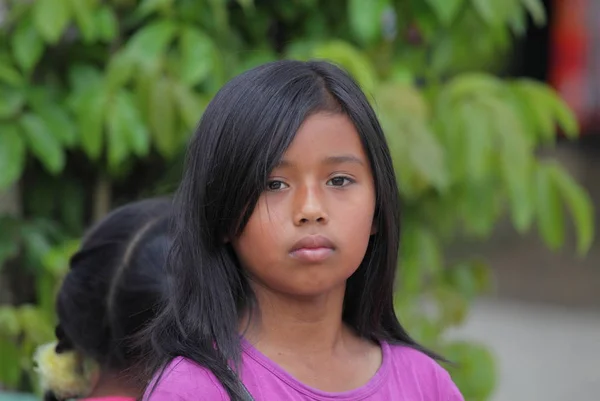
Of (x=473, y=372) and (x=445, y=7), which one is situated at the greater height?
(x=445, y=7)

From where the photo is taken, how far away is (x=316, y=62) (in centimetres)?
146

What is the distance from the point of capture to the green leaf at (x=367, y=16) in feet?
8.48

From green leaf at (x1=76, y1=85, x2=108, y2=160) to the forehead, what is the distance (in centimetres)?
127

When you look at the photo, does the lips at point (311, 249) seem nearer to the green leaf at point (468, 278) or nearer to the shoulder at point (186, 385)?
the shoulder at point (186, 385)

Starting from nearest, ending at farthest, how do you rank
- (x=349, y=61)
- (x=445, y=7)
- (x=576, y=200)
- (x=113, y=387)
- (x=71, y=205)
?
(x=113, y=387)
(x=349, y=61)
(x=445, y=7)
(x=576, y=200)
(x=71, y=205)

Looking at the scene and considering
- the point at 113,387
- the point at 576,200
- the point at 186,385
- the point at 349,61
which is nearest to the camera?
the point at 186,385

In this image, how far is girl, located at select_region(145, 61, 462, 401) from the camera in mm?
1322

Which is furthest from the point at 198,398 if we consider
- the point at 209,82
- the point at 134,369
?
the point at 209,82

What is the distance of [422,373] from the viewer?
149 cm

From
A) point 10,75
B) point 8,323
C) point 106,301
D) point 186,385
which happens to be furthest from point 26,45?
point 186,385

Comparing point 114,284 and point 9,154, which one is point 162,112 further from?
point 114,284

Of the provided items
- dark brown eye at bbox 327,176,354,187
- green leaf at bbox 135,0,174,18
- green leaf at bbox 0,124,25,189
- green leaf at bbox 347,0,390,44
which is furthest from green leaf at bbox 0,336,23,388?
dark brown eye at bbox 327,176,354,187

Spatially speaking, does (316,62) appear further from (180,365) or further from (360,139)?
(180,365)

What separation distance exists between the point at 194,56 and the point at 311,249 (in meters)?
1.34
